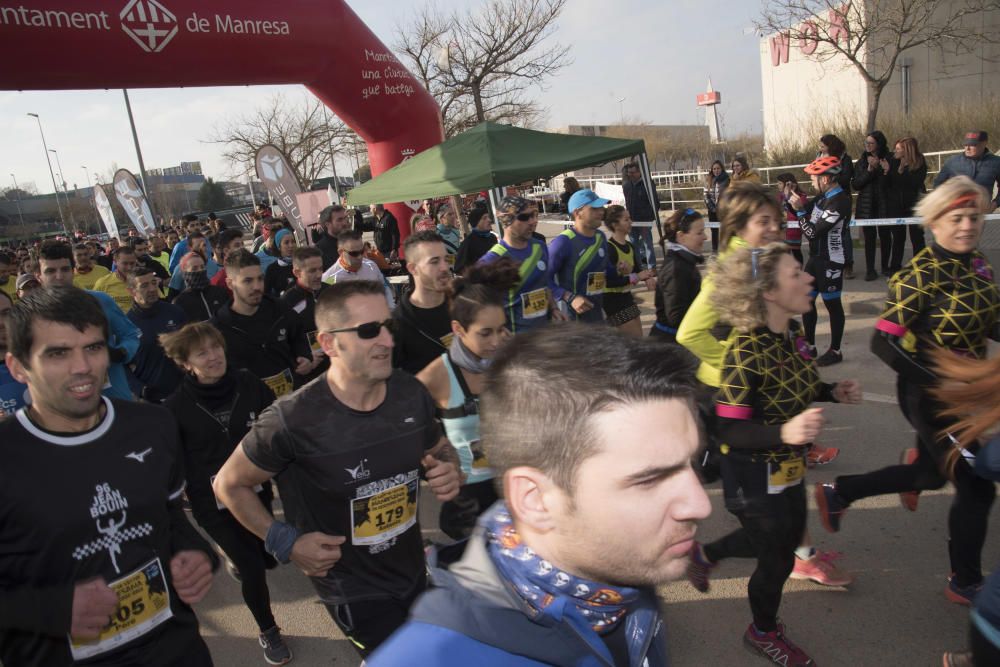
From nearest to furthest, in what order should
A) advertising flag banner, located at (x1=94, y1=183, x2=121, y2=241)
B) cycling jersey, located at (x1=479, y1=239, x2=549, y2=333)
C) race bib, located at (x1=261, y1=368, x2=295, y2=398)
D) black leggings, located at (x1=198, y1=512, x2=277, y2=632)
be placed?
black leggings, located at (x1=198, y1=512, x2=277, y2=632), race bib, located at (x1=261, y1=368, x2=295, y2=398), cycling jersey, located at (x1=479, y1=239, x2=549, y2=333), advertising flag banner, located at (x1=94, y1=183, x2=121, y2=241)

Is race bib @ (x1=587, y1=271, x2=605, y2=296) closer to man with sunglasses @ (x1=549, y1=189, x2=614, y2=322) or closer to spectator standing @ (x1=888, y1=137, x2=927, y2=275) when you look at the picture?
man with sunglasses @ (x1=549, y1=189, x2=614, y2=322)

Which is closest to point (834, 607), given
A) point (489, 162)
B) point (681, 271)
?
point (681, 271)

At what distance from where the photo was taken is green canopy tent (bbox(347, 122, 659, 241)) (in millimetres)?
7445

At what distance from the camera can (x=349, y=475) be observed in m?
2.27

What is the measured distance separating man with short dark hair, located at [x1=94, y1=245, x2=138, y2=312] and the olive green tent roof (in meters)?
2.82

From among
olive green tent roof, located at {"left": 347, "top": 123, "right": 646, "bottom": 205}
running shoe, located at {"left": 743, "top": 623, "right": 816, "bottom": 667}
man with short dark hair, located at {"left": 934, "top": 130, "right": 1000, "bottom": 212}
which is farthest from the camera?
man with short dark hair, located at {"left": 934, "top": 130, "right": 1000, "bottom": 212}

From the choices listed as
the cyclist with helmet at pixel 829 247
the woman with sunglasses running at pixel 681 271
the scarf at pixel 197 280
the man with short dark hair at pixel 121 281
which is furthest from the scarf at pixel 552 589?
the man with short dark hair at pixel 121 281

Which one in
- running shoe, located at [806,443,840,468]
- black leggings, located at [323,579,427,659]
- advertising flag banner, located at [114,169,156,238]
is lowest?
running shoe, located at [806,443,840,468]

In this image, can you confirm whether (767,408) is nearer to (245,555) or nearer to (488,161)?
(245,555)

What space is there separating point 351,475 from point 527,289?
2.97 meters

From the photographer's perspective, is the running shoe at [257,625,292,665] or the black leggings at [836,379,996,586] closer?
the black leggings at [836,379,996,586]

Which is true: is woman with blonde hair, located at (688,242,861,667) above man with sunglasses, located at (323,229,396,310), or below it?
below

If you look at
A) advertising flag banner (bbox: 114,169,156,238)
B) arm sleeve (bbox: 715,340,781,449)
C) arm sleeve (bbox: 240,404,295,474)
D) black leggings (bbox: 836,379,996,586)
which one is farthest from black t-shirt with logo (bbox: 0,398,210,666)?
advertising flag banner (bbox: 114,169,156,238)

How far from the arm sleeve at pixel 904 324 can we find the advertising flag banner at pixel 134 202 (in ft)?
41.1
